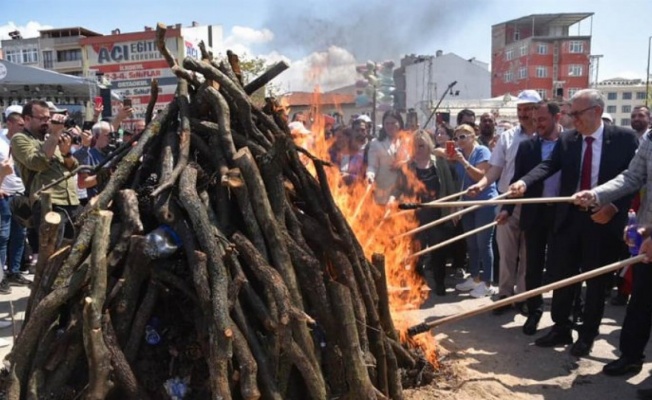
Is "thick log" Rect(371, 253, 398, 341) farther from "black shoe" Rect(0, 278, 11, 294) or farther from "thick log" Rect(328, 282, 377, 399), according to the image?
"black shoe" Rect(0, 278, 11, 294)

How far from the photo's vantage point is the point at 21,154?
21.9 feet

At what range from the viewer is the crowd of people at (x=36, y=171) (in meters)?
6.68

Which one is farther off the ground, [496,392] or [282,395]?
[282,395]

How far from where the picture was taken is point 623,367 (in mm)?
4844

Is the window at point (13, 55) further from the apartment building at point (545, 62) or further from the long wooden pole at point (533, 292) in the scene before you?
the long wooden pole at point (533, 292)

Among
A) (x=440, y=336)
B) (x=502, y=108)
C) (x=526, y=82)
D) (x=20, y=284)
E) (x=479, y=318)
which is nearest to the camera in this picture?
(x=440, y=336)

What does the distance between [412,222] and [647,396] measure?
3.21m

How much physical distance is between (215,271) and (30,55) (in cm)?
8897

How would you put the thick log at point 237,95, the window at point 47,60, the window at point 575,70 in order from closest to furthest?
the thick log at point 237,95
the window at point 47,60
the window at point 575,70

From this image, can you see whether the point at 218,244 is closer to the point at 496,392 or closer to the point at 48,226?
the point at 48,226

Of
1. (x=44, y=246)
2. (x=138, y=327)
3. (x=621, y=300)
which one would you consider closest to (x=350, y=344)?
(x=138, y=327)

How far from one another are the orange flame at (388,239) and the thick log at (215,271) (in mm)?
1613

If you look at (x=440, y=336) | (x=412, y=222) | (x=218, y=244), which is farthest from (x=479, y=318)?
(x=218, y=244)

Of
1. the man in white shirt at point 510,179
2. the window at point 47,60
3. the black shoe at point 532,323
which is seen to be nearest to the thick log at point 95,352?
the black shoe at point 532,323
